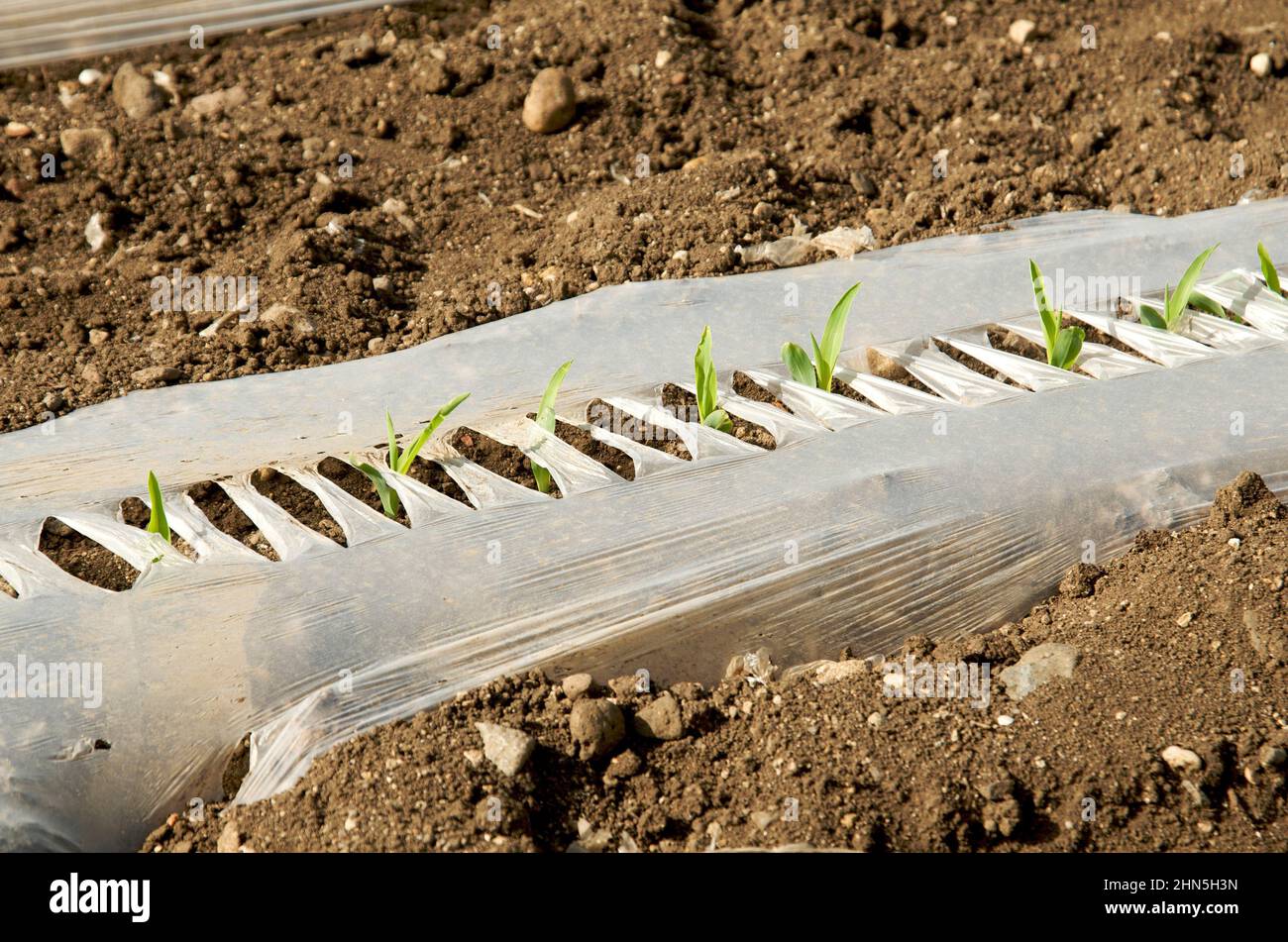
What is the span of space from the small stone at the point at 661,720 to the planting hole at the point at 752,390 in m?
0.82

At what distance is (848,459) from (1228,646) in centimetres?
73

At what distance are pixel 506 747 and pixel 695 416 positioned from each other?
2.94ft

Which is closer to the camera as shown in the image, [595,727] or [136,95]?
[595,727]

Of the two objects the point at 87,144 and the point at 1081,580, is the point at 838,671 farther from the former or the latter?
the point at 87,144

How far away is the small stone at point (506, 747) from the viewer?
68.7 inches

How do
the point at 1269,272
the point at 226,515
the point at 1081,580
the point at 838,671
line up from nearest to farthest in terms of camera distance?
the point at 838,671 < the point at 1081,580 < the point at 226,515 < the point at 1269,272

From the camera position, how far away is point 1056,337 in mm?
2410

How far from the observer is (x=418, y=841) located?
5.34 ft

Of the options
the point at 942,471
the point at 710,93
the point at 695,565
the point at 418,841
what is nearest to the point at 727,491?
the point at 695,565

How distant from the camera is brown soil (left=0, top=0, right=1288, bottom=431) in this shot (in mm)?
2846

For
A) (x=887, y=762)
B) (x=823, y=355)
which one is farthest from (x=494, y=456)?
(x=887, y=762)

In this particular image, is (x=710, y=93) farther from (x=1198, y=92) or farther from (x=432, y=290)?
(x=1198, y=92)

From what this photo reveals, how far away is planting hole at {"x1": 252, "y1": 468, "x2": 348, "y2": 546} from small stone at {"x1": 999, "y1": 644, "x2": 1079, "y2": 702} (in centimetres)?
127

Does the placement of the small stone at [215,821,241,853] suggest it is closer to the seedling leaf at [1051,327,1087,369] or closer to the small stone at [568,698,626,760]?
the small stone at [568,698,626,760]
